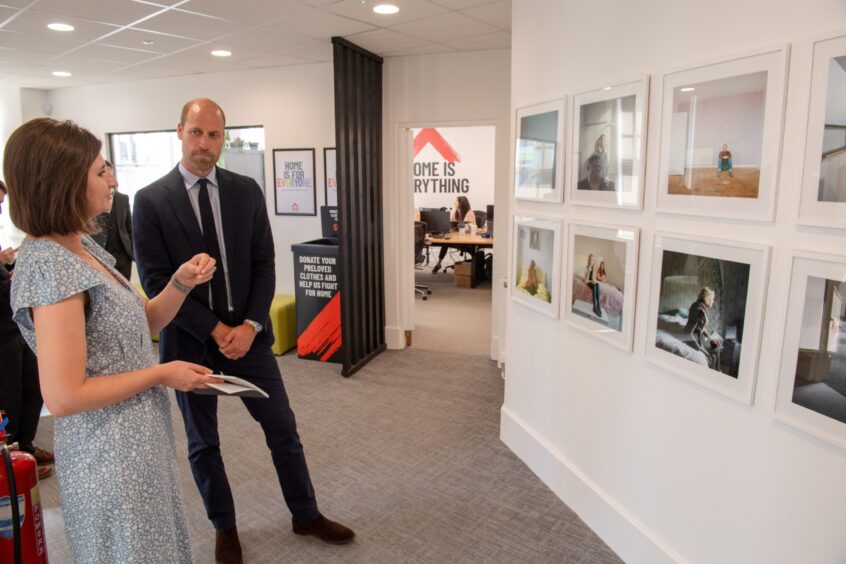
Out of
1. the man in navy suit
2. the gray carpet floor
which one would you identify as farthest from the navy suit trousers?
the gray carpet floor

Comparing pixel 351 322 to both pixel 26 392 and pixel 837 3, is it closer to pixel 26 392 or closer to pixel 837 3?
pixel 26 392

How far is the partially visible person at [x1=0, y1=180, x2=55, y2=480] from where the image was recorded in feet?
9.91

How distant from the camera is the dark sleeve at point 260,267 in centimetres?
236

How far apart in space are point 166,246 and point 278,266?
391cm

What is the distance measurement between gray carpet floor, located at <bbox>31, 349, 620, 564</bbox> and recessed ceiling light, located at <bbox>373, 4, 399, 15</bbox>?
2671 mm

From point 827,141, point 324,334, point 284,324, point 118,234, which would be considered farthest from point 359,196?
point 827,141

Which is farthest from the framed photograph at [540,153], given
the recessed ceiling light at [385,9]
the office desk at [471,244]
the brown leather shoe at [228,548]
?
the office desk at [471,244]

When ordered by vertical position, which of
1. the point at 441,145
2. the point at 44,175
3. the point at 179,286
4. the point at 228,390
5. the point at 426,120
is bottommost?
the point at 228,390

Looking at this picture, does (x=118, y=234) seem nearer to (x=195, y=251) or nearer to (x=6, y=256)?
(x=6, y=256)

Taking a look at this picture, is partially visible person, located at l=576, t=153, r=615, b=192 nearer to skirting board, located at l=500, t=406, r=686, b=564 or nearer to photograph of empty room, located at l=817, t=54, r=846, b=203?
photograph of empty room, located at l=817, t=54, r=846, b=203

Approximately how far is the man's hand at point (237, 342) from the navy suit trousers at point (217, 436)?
0.23 feet

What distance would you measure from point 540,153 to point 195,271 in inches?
74.4

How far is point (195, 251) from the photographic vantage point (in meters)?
2.23

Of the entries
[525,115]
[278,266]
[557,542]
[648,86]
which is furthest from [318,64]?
[557,542]
